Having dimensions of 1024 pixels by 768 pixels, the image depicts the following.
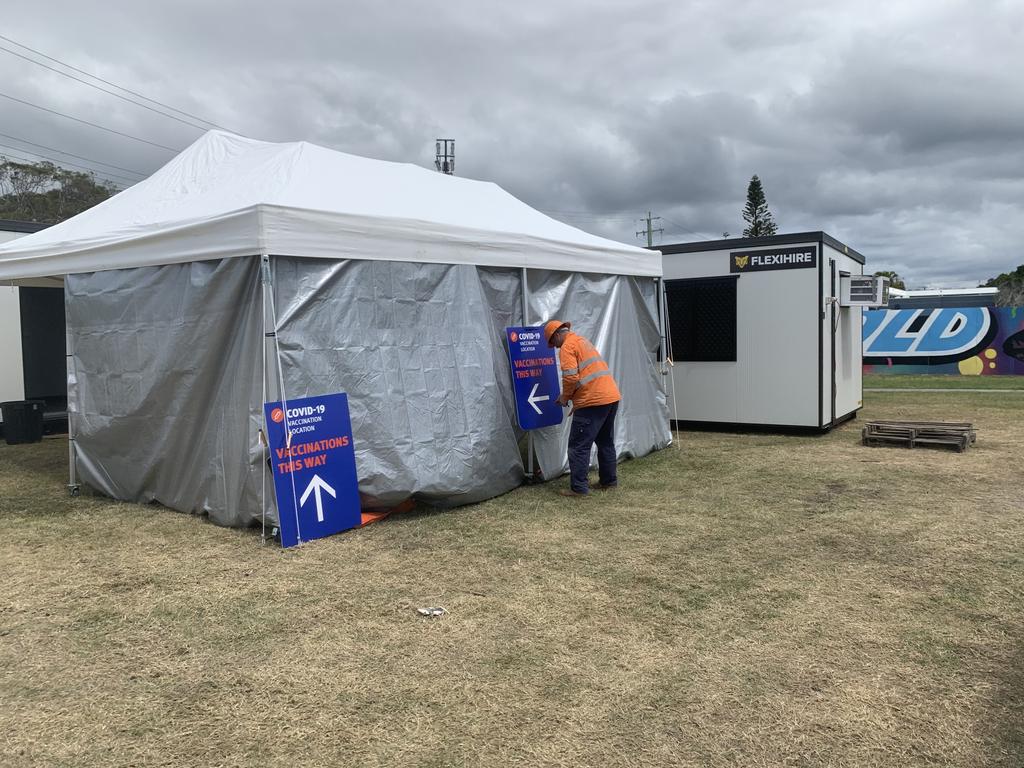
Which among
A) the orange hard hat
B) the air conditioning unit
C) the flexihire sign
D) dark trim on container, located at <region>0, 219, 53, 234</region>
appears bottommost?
the orange hard hat

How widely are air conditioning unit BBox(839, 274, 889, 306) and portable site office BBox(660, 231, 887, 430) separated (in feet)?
0.05

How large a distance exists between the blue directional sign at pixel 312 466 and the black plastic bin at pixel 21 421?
7.51 metres

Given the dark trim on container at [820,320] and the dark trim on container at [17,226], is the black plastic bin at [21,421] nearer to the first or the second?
the dark trim on container at [17,226]

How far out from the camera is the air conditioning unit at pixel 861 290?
1116 cm

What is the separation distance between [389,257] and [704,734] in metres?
4.33

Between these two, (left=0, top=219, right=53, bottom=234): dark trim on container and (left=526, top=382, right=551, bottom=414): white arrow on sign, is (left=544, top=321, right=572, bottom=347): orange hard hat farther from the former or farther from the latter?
(left=0, top=219, right=53, bottom=234): dark trim on container

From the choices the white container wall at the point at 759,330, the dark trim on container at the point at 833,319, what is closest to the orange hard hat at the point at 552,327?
the white container wall at the point at 759,330

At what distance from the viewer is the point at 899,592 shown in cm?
434

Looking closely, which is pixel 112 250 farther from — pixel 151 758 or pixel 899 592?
pixel 899 592

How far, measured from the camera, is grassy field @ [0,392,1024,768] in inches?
113

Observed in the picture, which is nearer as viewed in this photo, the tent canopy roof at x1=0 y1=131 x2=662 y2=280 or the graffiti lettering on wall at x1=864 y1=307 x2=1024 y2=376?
the tent canopy roof at x1=0 y1=131 x2=662 y2=280

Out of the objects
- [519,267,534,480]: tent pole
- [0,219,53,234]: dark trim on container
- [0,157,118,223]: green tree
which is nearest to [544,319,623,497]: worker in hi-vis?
[519,267,534,480]: tent pole

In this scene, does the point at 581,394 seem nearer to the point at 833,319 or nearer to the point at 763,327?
the point at 763,327

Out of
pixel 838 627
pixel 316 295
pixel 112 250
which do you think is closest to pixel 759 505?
pixel 838 627
